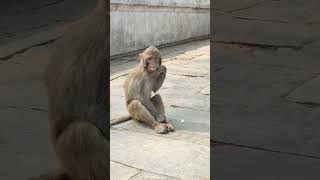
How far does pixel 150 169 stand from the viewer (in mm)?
2586

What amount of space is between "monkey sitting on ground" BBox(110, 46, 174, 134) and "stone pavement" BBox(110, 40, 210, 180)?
0.09m

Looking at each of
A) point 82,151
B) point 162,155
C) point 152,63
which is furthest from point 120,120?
point 82,151

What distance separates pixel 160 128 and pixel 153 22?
4620 mm

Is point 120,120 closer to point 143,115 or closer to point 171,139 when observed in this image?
point 143,115

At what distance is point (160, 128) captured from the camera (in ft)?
11.2

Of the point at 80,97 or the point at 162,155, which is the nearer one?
the point at 80,97
